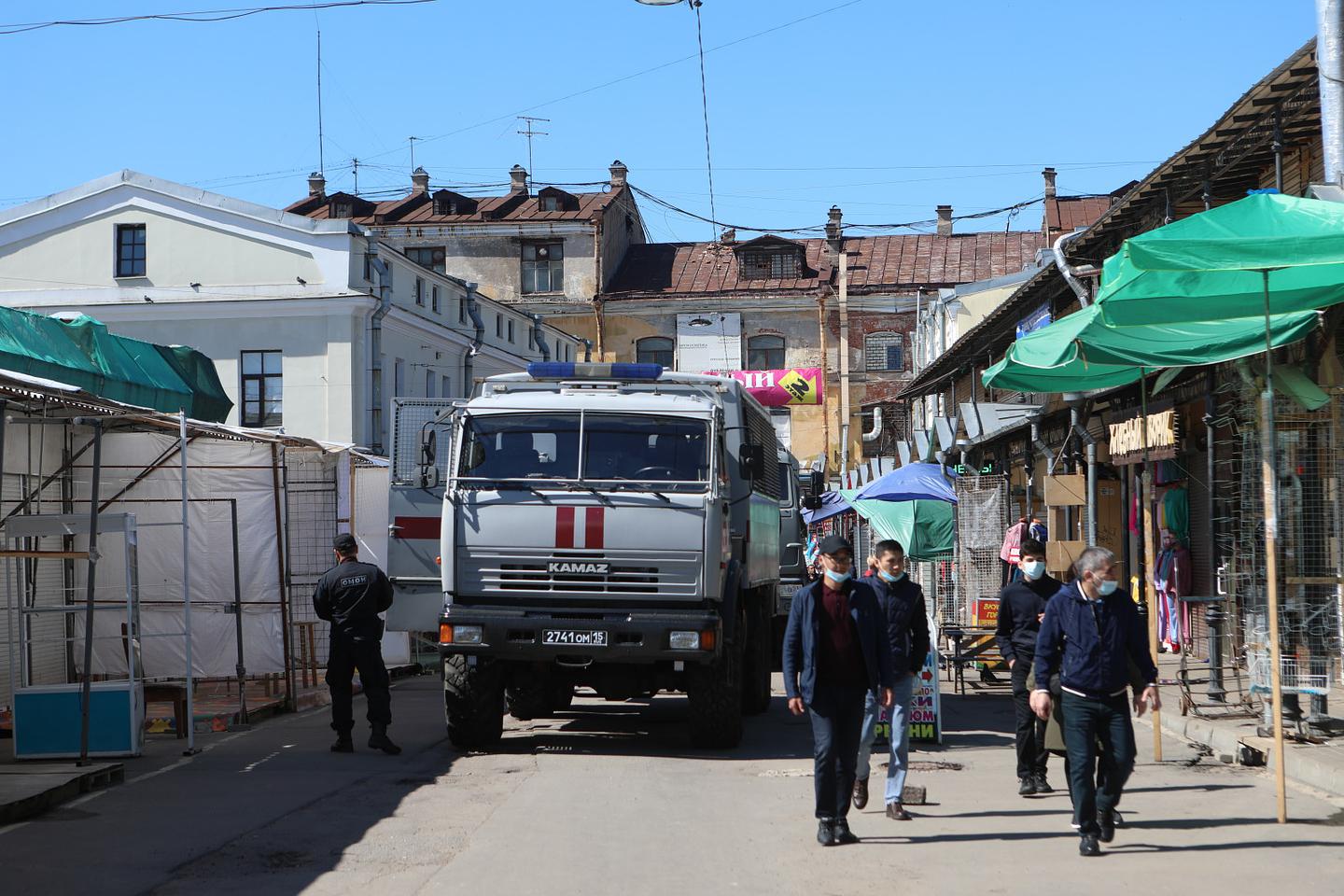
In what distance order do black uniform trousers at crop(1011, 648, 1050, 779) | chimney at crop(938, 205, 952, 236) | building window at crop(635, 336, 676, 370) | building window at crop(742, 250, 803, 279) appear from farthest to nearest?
chimney at crop(938, 205, 952, 236) → building window at crop(742, 250, 803, 279) → building window at crop(635, 336, 676, 370) → black uniform trousers at crop(1011, 648, 1050, 779)

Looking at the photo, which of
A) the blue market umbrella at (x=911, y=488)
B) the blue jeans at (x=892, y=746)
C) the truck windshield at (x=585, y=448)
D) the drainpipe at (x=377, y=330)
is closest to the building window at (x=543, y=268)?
the drainpipe at (x=377, y=330)

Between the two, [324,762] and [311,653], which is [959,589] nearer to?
[311,653]

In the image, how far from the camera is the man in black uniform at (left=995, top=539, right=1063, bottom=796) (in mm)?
10227

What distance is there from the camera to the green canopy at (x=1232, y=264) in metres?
9.60

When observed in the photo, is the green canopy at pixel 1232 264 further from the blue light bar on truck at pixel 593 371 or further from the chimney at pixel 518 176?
the chimney at pixel 518 176

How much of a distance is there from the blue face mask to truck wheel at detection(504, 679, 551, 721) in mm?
4708

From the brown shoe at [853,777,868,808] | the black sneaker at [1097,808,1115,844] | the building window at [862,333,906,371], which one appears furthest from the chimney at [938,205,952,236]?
the black sneaker at [1097,808,1115,844]

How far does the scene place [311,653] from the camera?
61.9ft

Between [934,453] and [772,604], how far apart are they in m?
18.8

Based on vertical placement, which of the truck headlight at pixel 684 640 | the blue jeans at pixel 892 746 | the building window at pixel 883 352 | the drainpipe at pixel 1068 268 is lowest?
the blue jeans at pixel 892 746

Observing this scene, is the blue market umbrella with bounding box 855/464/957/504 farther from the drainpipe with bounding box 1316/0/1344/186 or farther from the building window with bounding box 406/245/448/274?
the building window with bounding box 406/245/448/274

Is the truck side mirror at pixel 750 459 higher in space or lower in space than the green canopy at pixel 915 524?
higher

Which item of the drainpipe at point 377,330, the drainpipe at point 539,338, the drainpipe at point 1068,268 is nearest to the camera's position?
the drainpipe at point 1068,268

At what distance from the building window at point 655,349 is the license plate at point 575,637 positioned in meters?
45.2
